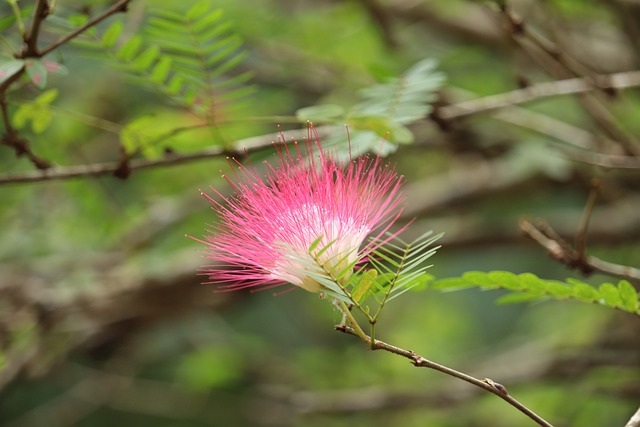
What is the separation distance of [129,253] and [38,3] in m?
1.52

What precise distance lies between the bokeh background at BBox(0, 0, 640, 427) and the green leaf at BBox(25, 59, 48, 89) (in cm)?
58

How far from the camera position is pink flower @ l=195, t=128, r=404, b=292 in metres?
0.92

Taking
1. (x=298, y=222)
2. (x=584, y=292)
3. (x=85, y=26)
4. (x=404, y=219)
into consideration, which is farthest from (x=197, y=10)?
(x=404, y=219)

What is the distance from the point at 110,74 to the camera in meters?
3.09

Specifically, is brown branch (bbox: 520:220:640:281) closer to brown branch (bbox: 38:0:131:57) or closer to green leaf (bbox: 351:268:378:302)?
green leaf (bbox: 351:268:378:302)

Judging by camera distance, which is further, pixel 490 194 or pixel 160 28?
pixel 490 194

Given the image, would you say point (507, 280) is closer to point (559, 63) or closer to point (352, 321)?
point (352, 321)

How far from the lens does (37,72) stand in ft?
3.53

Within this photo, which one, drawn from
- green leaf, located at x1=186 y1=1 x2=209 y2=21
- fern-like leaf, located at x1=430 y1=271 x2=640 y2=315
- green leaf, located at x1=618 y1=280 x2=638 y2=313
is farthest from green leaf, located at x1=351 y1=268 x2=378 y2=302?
green leaf, located at x1=186 y1=1 x2=209 y2=21

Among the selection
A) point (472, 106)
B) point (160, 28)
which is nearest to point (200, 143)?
point (160, 28)

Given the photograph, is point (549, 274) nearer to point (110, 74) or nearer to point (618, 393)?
point (618, 393)

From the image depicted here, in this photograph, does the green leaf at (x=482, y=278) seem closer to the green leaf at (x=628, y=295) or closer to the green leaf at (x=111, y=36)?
the green leaf at (x=628, y=295)

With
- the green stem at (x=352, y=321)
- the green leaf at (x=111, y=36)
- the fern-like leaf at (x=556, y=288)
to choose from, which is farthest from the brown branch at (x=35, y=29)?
the fern-like leaf at (x=556, y=288)

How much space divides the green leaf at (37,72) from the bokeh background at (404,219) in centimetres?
58
